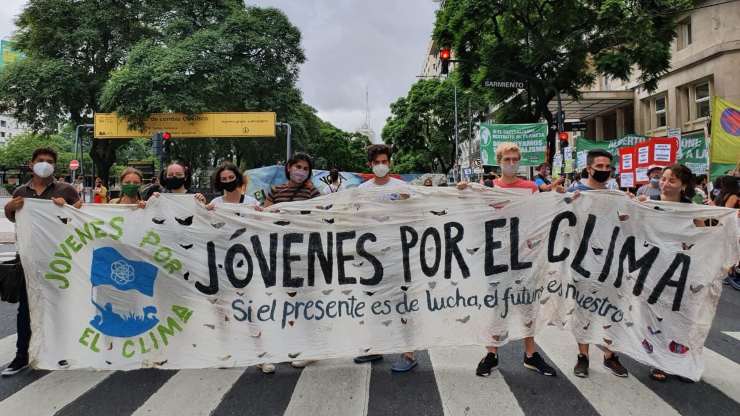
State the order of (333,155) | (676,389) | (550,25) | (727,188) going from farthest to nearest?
1. (333,155)
2. (550,25)
3. (727,188)
4. (676,389)

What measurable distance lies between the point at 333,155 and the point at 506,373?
2786 inches

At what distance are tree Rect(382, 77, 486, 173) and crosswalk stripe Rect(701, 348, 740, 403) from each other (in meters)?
39.2

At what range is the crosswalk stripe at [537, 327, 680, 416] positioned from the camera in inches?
131

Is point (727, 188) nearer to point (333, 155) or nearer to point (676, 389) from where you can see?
point (676, 389)

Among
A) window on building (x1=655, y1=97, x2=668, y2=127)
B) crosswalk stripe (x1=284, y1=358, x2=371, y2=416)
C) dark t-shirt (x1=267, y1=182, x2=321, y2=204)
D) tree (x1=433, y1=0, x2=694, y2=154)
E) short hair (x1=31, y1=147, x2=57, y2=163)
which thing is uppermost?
tree (x1=433, y1=0, x2=694, y2=154)

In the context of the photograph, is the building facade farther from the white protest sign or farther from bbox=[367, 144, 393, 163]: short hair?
bbox=[367, 144, 393, 163]: short hair

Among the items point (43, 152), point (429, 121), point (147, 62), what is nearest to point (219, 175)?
point (43, 152)

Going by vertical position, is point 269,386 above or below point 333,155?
below

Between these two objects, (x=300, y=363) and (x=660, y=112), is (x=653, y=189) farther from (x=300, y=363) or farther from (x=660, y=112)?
(x=660, y=112)

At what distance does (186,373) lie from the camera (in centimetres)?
405

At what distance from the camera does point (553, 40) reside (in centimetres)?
1908

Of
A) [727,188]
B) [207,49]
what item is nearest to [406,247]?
[727,188]

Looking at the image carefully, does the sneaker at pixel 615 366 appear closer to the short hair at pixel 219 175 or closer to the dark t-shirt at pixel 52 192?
the short hair at pixel 219 175

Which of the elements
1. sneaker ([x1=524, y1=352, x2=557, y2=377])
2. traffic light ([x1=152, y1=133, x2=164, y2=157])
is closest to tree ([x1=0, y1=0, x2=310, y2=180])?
traffic light ([x1=152, y1=133, x2=164, y2=157])
